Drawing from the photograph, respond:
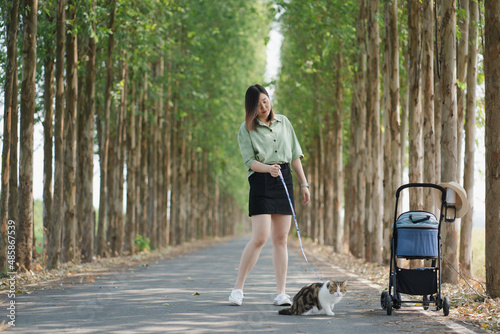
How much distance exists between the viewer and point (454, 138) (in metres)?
10.2

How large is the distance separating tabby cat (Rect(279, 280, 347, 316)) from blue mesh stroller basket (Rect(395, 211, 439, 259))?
0.77 m

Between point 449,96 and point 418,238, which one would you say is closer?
point 418,238

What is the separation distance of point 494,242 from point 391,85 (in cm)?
785

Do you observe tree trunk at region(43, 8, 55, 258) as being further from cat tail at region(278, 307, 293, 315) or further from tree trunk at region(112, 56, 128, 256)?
cat tail at region(278, 307, 293, 315)

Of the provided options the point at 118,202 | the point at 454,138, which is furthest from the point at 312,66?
the point at 454,138

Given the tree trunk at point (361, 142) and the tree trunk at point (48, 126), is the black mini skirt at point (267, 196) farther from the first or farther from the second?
the tree trunk at point (361, 142)

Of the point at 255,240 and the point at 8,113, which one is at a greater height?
the point at 8,113

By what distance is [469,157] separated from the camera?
40.7ft

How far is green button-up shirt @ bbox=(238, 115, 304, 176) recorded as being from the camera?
7121mm

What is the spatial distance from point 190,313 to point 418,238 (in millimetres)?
2504

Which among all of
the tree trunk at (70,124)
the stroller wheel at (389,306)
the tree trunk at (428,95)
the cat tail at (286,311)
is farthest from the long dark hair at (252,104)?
the tree trunk at (70,124)

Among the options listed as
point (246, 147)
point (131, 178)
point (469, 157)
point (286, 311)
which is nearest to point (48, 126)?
point (131, 178)

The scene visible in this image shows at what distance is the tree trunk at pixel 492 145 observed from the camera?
770 centimetres

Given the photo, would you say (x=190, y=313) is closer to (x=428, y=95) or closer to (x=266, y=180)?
(x=266, y=180)
